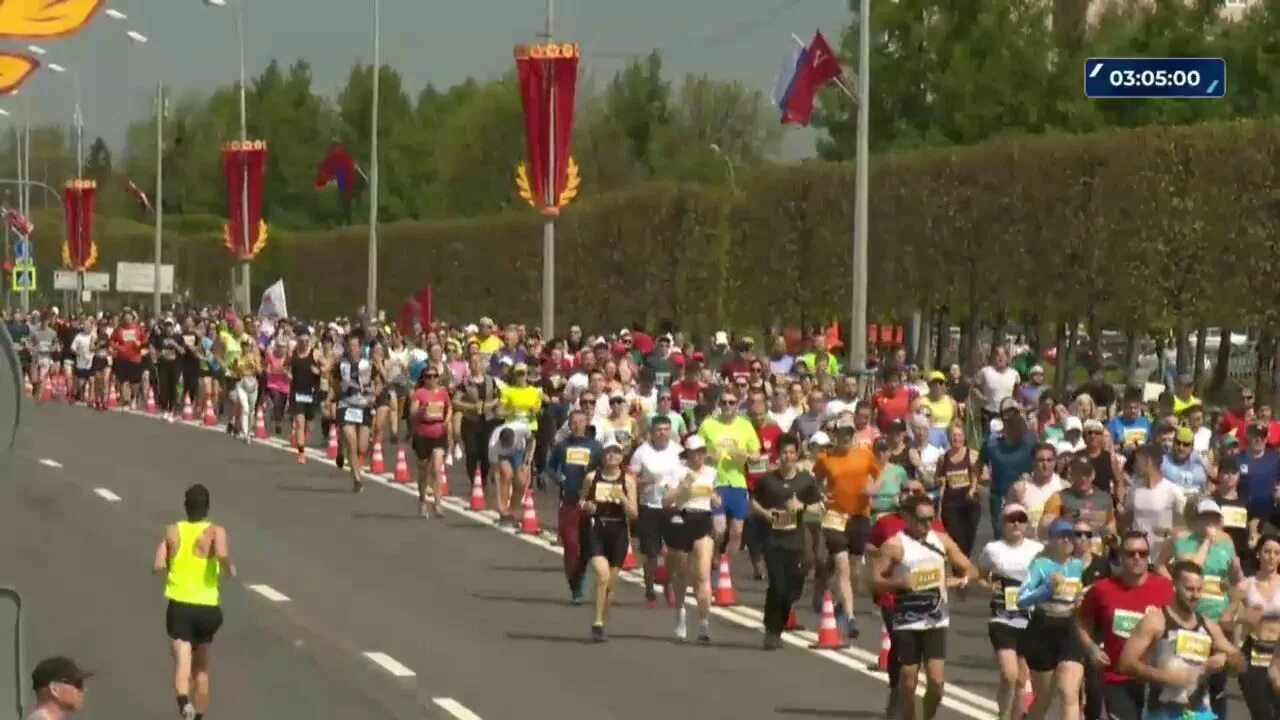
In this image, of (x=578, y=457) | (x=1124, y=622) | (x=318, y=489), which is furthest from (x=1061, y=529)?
(x=318, y=489)

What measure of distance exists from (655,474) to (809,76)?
18562 millimetres

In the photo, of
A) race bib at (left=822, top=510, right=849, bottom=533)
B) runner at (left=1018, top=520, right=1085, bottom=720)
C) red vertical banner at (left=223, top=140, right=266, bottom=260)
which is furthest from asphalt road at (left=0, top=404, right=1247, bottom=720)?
red vertical banner at (left=223, top=140, right=266, bottom=260)

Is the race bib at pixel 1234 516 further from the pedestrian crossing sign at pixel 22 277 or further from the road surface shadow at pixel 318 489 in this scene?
the pedestrian crossing sign at pixel 22 277

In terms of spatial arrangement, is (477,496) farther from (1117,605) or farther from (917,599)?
(1117,605)

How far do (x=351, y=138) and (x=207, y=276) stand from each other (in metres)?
24.5

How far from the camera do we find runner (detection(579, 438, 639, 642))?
20.9 meters

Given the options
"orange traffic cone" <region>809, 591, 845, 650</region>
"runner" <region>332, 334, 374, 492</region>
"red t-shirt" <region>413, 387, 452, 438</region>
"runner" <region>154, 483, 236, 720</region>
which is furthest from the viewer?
"runner" <region>332, 334, 374, 492</region>

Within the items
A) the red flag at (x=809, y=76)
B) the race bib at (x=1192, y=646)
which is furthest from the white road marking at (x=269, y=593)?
the red flag at (x=809, y=76)

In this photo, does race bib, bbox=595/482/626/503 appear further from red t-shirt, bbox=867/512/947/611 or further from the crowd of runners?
red t-shirt, bbox=867/512/947/611

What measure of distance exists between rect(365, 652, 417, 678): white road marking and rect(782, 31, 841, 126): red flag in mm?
20763

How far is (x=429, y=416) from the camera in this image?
96.5 ft

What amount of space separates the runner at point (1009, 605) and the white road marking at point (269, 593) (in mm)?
8694

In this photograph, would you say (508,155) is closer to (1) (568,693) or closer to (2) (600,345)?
(2) (600,345)

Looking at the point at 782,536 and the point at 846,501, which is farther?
the point at 846,501
